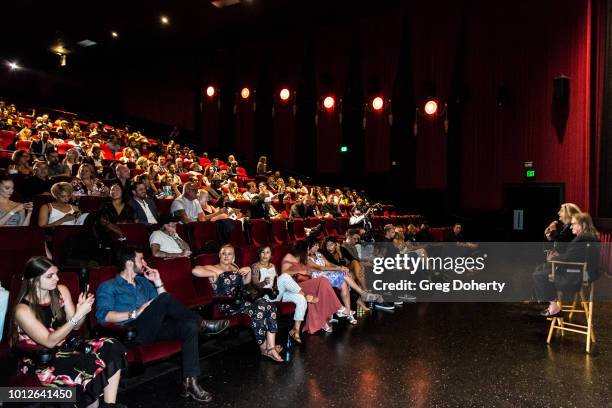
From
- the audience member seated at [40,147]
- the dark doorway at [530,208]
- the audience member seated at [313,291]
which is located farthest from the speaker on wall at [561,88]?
the audience member seated at [40,147]

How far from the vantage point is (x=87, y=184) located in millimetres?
5219

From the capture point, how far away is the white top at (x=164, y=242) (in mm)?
4219

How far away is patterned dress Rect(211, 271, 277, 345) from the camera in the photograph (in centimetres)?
356

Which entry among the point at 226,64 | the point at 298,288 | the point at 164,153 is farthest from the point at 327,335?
the point at 226,64

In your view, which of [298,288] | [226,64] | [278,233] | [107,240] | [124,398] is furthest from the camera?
[226,64]

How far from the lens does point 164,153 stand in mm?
9844

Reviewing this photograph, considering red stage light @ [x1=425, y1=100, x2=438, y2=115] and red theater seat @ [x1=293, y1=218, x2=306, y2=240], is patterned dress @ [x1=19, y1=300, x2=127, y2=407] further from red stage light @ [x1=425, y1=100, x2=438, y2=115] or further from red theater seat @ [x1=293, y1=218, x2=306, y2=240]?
red stage light @ [x1=425, y1=100, x2=438, y2=115]

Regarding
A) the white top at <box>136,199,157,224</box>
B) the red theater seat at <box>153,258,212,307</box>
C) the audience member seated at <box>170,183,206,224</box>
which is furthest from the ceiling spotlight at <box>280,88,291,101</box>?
the red theater seat at <box>153,258,212,307</box>

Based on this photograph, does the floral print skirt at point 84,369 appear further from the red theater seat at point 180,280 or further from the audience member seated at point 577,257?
the audience member seated at point 577,257

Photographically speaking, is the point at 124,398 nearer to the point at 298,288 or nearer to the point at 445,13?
the point at 298,288

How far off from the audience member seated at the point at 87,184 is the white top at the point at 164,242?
4.53ft

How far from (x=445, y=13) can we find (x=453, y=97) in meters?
1.99

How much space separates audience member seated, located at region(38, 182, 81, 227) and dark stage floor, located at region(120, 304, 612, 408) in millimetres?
1496

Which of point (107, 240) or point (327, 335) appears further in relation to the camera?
point (327, 335)
